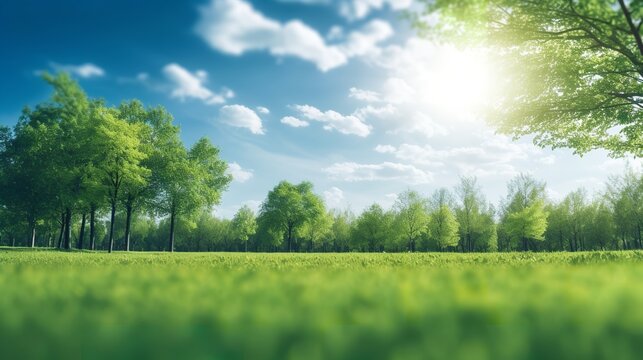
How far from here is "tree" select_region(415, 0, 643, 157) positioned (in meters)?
11.3

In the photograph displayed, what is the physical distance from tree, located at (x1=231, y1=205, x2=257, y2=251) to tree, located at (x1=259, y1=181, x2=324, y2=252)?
14020 mm

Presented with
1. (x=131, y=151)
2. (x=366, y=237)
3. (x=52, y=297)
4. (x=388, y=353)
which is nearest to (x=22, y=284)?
(x=52, y=297)

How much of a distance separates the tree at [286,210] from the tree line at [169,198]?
0.69 ft

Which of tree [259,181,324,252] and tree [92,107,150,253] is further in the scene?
tree [259,181,324,252]

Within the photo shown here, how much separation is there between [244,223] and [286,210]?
68.8 feet

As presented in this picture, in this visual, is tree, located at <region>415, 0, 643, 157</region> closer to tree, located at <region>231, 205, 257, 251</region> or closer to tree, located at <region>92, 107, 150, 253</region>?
tree, located at <region>92, 107, 150, 253</region>

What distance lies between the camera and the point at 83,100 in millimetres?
36375

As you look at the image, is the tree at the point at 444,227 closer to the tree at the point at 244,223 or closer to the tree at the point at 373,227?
the tree at the point at 373,227

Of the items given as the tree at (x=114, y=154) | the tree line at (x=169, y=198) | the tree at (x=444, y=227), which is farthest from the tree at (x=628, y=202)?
the tree at (x=114, y=154)

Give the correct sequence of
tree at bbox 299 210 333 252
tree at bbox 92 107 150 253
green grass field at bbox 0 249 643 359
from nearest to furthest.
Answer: green grass field at bbox 0 249 643 359, tree at bbox 92 107 150 253, tree at bbox 299 210 333 252

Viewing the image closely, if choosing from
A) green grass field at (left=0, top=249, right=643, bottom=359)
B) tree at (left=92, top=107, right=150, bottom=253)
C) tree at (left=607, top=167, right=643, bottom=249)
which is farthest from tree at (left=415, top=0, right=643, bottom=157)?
tree at (left=607, top=167, right=643, bottom=249)

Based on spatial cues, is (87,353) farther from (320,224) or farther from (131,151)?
(320,224)

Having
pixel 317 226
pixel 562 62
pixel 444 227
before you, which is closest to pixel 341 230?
pixel 317 226

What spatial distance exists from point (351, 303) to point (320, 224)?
8038 centimetres
